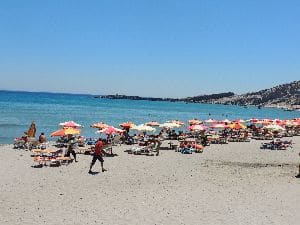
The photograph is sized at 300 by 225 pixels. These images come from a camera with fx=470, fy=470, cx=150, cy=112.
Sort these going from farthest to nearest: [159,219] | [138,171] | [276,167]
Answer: [276,167], [138,171], [159,219]

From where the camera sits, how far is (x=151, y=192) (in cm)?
1523

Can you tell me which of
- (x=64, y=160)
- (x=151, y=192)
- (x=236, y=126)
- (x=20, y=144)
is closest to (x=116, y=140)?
(x=20, y=144)

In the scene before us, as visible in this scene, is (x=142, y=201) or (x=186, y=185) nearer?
(x=142, y=201)

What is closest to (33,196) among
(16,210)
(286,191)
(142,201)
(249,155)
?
(16,210)

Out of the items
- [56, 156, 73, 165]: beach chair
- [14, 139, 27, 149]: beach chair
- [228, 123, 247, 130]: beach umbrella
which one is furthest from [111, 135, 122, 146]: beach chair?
[228, 123, 247, 130]: beach umbrella

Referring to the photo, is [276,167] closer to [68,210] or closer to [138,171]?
[138,171]

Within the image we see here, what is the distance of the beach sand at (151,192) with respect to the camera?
12266 mm

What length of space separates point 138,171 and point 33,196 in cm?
597

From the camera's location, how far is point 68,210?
12664 millimetres

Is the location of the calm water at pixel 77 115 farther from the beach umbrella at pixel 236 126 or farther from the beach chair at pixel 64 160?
the beach chair at pixel 64 160

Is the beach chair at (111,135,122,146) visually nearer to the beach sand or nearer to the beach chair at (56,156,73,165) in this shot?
the beach sand

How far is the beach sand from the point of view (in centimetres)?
1227

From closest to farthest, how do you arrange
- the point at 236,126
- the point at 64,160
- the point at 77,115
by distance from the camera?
the point at 64,160
the point at 236,126
the point at 77,115

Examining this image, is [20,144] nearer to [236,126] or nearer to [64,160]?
[64,160]
